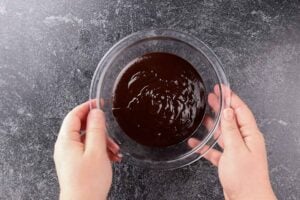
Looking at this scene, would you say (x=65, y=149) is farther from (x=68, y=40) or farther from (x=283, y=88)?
(x=283, y=88)

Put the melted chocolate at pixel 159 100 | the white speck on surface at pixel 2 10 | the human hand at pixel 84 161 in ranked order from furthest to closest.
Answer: the white speck on surface at pixel 2 10
the melted chocolate at pixel 159 100
the human hand at pixel 84 161

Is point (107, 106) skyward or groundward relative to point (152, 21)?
groundward

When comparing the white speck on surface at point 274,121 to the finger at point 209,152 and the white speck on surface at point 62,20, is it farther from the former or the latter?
the white speck on surface at point 62,20

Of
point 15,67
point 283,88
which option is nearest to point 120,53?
point 15,67

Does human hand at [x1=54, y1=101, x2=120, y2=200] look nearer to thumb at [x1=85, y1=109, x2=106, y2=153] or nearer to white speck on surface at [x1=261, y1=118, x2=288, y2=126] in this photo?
thumb at [x1=85, y1=109, x2=106, y2=153]

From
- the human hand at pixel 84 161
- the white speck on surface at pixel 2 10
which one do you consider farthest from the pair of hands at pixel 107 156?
the white speck on surface at pixel 2 10

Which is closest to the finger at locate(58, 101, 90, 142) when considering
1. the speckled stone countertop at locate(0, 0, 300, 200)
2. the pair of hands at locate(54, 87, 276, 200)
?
the pair of hands at locate(54, 87, 276, 200)
